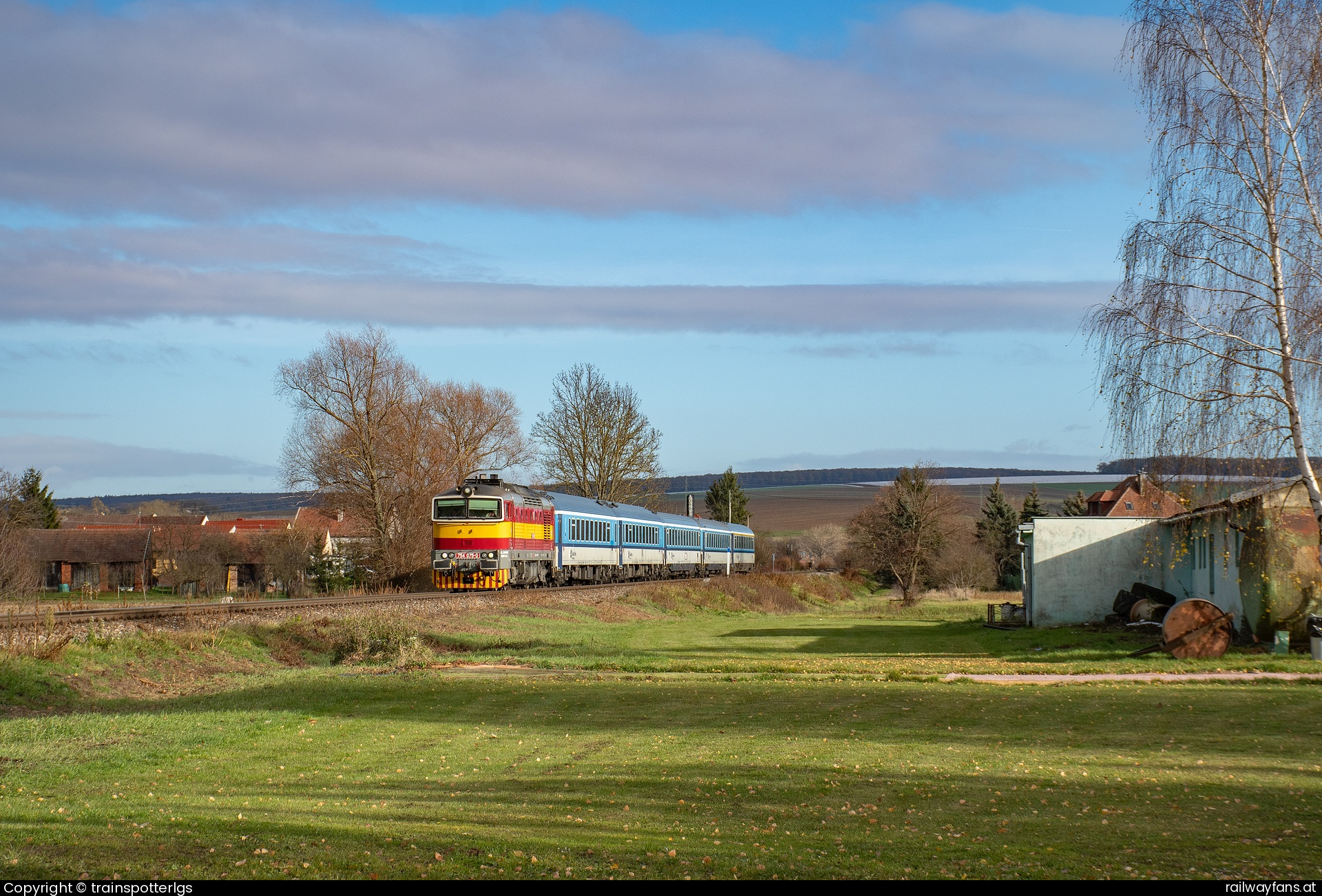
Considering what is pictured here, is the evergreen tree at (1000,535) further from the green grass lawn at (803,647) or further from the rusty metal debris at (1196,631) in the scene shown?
the rusty metal debris at (1196,631)

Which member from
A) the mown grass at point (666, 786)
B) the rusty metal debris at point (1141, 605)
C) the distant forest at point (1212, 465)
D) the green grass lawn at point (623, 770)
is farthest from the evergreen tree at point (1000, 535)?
the mown grass at point (666, 786)

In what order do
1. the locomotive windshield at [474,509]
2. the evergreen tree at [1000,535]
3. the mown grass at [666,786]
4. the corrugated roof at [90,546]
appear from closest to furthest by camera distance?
the mown grass at [666,786] → the locomotive windshield at [474,509] → the corrugated roof at [90,546] → the evergreen tree at [1000,535]

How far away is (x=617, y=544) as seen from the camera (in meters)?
50.4

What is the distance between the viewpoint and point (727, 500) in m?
107

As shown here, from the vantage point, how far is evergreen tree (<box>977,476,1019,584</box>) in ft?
259

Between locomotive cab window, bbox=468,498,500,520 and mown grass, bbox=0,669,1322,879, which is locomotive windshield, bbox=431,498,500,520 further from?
mown grass, bbox=0,669,1322,879

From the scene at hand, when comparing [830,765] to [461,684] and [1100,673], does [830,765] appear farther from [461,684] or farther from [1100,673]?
[1100,673]

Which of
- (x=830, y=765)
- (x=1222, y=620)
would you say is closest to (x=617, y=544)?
(x=1222, y=620)

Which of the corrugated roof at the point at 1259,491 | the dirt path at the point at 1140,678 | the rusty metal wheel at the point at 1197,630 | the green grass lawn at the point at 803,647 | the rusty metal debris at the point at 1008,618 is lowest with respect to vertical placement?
the rusty metal debris at the point at 1008,618

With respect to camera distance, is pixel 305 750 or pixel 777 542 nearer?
pixel 305 750

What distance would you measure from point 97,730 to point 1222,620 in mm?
22123

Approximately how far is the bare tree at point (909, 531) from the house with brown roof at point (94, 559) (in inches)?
1981

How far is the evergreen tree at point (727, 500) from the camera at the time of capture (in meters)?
106

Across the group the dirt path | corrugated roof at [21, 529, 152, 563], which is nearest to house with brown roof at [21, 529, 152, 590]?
corrugated roof at [21, 529, 152, 563]
